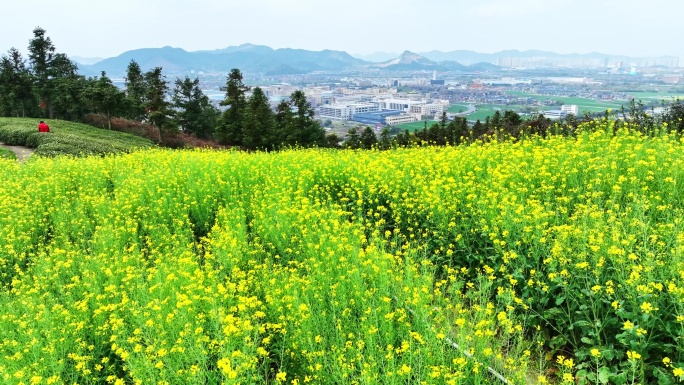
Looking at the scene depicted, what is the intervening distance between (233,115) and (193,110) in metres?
12.6

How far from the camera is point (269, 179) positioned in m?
9.20

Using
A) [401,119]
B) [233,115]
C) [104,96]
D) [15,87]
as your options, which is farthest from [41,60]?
[401,119]

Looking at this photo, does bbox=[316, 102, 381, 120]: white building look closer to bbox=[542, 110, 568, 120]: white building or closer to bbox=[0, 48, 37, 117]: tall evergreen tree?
bbox=[0, 48, 37, 117]: tall evergreen tree

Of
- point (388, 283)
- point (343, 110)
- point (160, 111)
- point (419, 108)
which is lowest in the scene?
point (343, 110)

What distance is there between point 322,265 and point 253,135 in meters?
34.8

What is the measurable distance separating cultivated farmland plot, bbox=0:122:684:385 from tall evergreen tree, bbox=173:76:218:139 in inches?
1839

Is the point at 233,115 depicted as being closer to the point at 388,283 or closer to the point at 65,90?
the point at 65,90

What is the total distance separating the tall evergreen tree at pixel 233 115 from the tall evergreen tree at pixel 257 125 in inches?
117

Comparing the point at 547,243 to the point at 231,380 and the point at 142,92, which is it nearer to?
the point at 231,380

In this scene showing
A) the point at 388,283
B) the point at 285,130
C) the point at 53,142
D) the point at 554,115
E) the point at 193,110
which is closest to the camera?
the point at 388,283

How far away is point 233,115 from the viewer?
43.7m

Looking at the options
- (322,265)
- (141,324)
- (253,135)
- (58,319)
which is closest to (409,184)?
(322,265)

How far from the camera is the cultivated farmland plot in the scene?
11.5 feet

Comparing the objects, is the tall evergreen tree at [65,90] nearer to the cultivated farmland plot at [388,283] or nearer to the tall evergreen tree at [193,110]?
the tall evergreen tree at [193,110]
